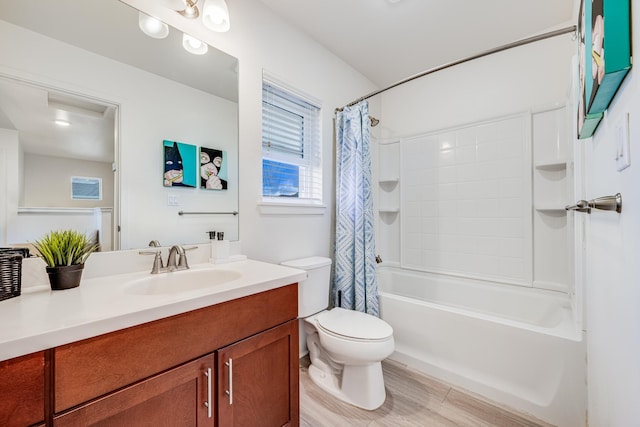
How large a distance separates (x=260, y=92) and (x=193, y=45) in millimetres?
432

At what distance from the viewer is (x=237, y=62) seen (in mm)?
1603

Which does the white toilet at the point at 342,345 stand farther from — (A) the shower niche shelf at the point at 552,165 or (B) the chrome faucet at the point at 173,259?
(A) the shower niche shelf at the point at 552,165

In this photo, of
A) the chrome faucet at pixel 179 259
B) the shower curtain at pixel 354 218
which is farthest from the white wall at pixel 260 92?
the chrome faucet at pixel 179 259

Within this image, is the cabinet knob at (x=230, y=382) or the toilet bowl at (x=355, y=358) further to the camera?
the toilet bowl at (x=355, y=358)

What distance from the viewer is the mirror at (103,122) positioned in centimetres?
96

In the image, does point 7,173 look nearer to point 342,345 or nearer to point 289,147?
point 289,147

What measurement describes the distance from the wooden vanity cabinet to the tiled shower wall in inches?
73.0

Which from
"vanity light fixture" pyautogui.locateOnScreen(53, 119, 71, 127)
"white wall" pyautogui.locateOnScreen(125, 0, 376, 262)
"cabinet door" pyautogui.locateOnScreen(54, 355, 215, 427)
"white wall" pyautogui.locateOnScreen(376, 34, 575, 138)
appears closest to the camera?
"cabinet door" pyautogui.locateOnScreen(54, 355, 215, 427)

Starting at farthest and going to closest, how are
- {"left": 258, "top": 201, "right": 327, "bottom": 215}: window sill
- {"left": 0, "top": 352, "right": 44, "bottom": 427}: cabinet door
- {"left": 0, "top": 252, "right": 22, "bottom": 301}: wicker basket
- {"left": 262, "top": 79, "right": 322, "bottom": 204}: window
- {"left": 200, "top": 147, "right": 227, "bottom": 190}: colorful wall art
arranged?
{"left": 262, "top": 79, "right": 322, "bottom": 204}: window
{"left": 258, "top": 201, "right": 327, "bottom": 215}: window sill
{"left": 200, "top": 147, "right": 227, "bottom": 190}: colorful wall art
{"left": 0, "top": 252, "right": 22, "bottom": 301}: wicker basket
{"left": 0, "top": 352, "right": 44, "bottom": 427}: cabinet door

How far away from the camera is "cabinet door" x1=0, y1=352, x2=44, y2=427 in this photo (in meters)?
0.56

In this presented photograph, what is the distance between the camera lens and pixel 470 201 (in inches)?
93.1

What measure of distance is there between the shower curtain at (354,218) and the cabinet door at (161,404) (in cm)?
135

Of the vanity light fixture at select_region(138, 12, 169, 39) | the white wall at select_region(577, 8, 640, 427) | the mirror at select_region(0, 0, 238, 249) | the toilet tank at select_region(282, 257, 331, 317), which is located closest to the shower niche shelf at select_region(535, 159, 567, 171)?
the white wall at select_region(577, 8, 640, 427)

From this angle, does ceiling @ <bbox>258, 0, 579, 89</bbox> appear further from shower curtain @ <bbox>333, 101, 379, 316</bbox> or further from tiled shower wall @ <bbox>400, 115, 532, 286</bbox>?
tiled shower wall @ <bbox>400, 115, 532, 286</bbox>
